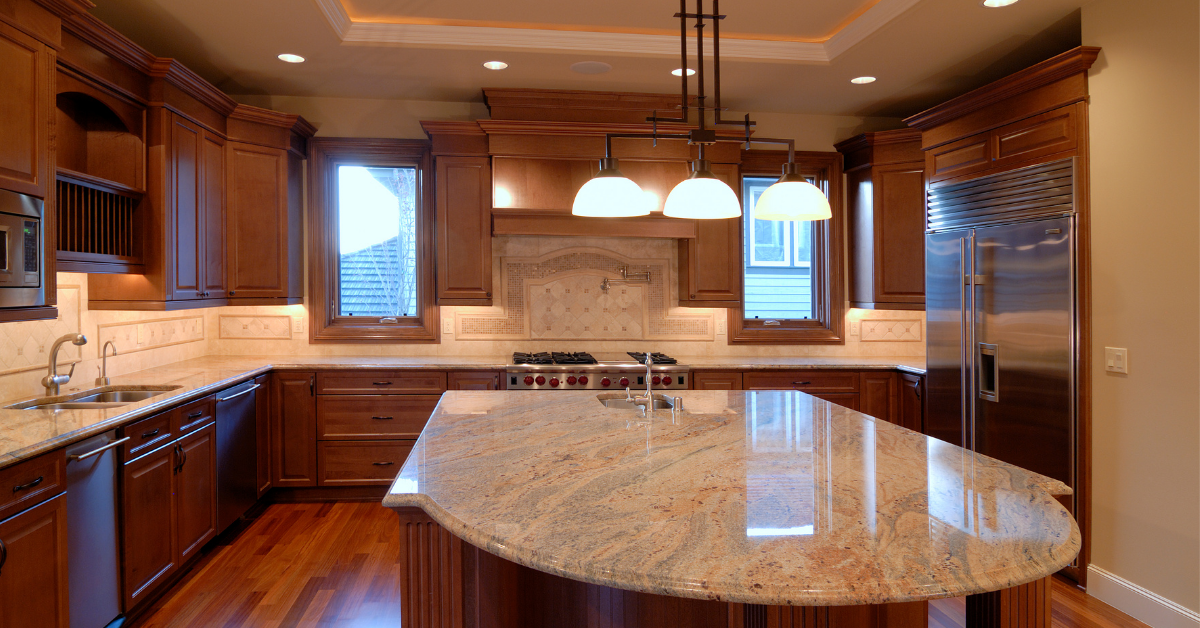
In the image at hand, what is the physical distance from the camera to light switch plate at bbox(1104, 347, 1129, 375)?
2.83m

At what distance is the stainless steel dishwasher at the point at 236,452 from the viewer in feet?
11.3

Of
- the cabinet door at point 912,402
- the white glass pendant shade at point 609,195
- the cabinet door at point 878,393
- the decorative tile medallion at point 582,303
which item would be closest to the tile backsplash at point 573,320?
the decorative tile medallion at point 582,303

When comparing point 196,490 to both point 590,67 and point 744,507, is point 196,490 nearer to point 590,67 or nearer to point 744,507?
point 744,507

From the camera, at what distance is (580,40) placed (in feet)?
11.9

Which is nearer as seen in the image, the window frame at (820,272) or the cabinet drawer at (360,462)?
the cabinet drawer at (360,462)

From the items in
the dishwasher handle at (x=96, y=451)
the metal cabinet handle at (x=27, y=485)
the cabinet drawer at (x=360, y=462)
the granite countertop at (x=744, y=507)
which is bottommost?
the cabinet drawer at (x=360, y=462)

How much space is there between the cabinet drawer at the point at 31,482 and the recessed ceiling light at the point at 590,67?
10.0 feet

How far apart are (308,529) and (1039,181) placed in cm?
421

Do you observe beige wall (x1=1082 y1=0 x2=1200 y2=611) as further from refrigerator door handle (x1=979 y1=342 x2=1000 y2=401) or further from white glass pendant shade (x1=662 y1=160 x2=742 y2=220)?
white glass pendant shade (x1=662 y1=160 x2=742 y2=220)

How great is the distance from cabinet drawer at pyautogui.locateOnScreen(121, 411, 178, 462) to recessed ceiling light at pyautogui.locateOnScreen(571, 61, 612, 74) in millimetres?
2762

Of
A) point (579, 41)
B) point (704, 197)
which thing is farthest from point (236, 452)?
point (704, 197)

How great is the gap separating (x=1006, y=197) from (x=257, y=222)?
424cm

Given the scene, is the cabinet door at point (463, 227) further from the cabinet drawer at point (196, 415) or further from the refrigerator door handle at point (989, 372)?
the refrigerator door handle at point (989, 372)

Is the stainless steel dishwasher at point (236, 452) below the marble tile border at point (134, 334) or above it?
below
